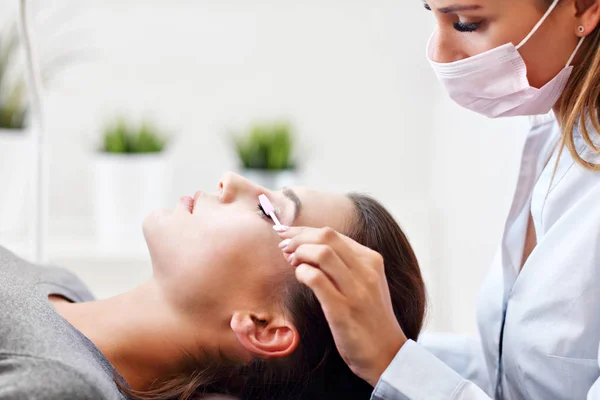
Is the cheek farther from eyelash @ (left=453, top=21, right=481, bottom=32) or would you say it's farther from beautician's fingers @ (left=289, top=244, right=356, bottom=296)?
eyelash @ (left=453, top=21, right=481, bottom=32)

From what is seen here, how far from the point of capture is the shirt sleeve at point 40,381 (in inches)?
34.1

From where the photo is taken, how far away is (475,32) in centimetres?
A: 120

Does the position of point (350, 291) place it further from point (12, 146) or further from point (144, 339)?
point (12, 146)

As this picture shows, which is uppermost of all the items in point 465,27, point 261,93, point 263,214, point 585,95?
point 465,27

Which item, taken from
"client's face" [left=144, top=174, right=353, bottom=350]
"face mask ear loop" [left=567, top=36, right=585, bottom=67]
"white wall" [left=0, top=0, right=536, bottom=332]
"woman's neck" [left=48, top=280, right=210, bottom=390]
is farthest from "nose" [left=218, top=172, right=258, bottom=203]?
"white wall" [left=0, top=0, right=536, bottom=332]

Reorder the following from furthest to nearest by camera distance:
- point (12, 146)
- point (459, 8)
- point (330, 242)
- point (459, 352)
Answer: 1. point (12, 146)
2. point (459, 352)
3. point (459, 8)
4. point (330, 242)

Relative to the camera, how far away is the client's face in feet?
4.11

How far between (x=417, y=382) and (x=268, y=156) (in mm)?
1637

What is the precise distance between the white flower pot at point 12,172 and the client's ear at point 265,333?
4.47 ft

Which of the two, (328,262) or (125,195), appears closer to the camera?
(328,262)

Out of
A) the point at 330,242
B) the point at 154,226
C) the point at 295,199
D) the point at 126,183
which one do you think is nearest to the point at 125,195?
the point at 126,183

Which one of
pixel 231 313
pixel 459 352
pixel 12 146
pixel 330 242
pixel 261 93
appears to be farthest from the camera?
pixel 261 93

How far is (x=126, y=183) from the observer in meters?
2.50

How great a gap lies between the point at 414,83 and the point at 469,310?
103 cm
